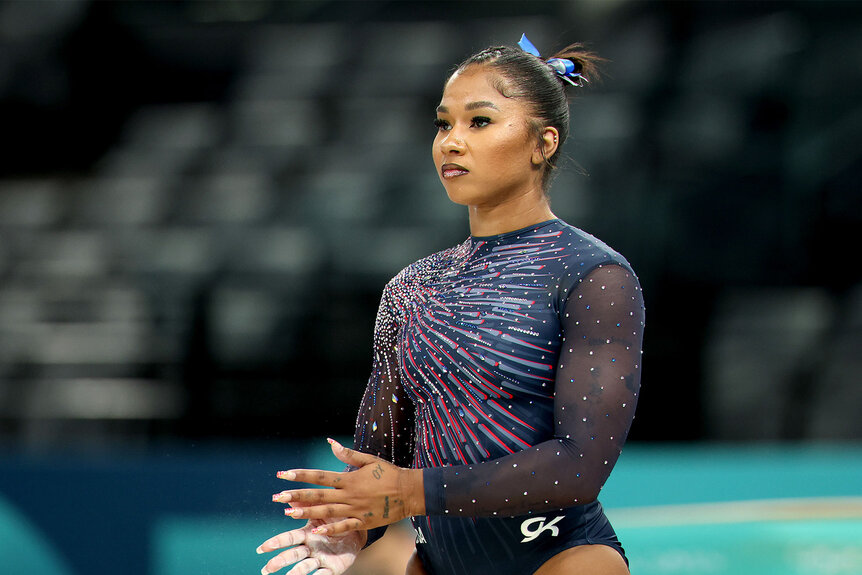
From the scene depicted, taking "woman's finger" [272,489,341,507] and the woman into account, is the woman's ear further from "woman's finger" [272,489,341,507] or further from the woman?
"woman's finger" [272,489,341,507]

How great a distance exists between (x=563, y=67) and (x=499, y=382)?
1.54 feet

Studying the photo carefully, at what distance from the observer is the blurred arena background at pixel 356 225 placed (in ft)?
10.2

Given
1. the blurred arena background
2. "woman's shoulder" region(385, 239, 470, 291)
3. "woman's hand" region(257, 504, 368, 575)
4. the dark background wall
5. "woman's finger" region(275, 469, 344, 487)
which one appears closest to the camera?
"woman's finger" region(275, 469, 344, 487)

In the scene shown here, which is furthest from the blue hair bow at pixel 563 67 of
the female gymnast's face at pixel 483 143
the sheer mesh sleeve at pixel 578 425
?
the sheer mesh sleeve at pixel 578 425

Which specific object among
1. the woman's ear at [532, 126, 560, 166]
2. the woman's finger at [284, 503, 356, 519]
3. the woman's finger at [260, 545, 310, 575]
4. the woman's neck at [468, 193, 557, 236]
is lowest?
the woman's finger at [260, 545, 310, 575]

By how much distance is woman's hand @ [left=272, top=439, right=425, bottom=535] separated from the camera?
99 cm

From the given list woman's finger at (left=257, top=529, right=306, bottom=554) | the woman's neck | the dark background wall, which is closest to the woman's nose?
the woman's neck

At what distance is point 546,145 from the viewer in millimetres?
1226

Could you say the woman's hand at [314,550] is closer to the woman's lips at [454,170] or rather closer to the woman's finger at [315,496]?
the woman's finger at [315,496]

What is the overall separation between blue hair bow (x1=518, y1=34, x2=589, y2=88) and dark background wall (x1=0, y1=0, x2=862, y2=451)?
191cm

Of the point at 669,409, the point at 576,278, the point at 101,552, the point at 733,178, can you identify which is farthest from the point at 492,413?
the point at 733,178

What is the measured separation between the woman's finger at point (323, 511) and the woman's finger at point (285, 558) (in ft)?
0.40

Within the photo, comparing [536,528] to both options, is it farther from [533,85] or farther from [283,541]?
[533,85]

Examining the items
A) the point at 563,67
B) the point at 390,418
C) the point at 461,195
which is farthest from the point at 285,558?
the point at 563,67
